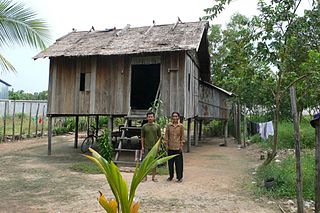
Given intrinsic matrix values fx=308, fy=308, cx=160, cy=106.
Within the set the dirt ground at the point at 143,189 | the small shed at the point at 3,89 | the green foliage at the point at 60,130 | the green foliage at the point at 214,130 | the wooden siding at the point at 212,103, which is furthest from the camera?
the small shed at the point at 3,89

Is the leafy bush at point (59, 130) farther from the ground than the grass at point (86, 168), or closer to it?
farther from the ground

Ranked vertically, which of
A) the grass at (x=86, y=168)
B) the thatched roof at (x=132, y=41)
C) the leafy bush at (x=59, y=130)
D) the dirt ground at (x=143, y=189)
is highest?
the thatched roof at (x=132, y=41)

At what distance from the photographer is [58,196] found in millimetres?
6359

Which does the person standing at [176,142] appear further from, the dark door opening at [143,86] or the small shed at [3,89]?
the small shed at [3,89]

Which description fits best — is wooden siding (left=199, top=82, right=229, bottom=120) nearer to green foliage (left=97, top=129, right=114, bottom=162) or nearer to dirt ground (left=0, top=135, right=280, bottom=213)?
dirt ground (left=0, top=135, right=280, bottom=213)

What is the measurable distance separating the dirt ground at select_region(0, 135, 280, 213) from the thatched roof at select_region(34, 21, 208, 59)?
4.00 metres

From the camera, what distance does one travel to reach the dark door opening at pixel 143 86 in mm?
15794

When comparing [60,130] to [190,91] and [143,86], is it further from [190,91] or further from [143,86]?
[190,91]

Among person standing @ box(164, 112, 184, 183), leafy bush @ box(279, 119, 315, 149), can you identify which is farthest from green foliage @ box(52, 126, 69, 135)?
person standing @ box(164, 112, 184, 183)

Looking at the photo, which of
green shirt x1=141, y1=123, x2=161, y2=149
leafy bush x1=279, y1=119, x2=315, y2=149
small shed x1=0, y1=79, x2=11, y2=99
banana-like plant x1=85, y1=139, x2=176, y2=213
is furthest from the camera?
small shed x1=0, y1=79, x2=11, y2=99

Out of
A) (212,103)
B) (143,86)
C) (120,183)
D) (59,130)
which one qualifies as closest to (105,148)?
(143,86)

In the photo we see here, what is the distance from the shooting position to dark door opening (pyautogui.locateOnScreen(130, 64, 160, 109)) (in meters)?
15.8

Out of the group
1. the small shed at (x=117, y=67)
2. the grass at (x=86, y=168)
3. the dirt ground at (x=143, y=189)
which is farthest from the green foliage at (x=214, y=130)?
the grass at (x=86, y=168)

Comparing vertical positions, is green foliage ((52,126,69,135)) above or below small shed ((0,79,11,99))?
below
